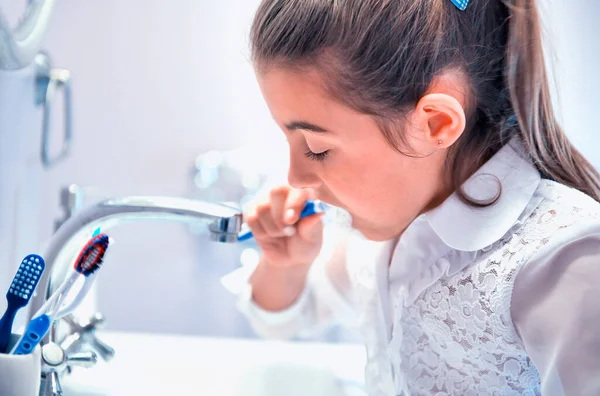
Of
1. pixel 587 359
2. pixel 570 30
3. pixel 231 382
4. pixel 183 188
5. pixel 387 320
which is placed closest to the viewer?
pixel 587 359

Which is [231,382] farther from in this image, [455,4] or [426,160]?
[455,4]

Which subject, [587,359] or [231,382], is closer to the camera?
[587,359]

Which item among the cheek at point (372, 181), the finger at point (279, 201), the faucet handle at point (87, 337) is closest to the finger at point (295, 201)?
the finger at point (279, 201)

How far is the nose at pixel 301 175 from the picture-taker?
0.67 m

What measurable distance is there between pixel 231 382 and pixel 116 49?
674 millimetres

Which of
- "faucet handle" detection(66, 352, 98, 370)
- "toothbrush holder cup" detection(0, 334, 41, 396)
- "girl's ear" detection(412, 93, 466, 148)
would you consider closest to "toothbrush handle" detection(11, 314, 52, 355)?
"toothbrush holder cup" detection(0, 334, 41, 396)

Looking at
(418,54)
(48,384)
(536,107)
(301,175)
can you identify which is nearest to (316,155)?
(301,175)

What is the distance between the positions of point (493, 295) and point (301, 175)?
8.4 inches

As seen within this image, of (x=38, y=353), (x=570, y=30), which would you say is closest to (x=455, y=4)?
(x=38, y=353)

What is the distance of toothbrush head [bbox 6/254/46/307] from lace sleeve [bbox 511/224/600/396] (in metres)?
0.42

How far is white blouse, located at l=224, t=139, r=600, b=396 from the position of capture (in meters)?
0.58

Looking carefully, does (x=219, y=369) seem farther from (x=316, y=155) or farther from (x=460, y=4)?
(x=460, y=4)

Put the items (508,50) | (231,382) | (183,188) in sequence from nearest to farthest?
1. (508,50)
2. (231,382)
3. (183,188)

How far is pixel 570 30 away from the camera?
4.05 ft
